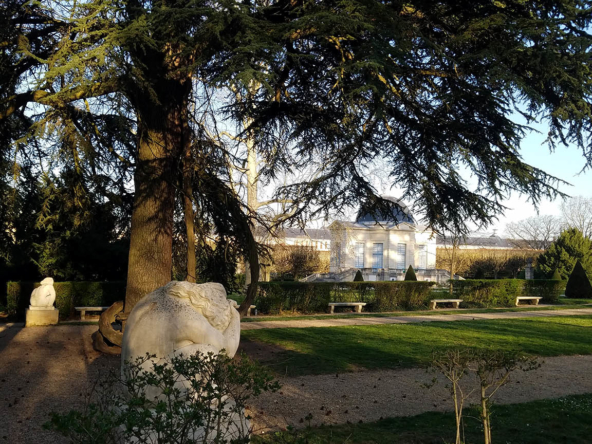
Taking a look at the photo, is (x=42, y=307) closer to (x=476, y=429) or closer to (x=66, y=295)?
(x=66, y=295)

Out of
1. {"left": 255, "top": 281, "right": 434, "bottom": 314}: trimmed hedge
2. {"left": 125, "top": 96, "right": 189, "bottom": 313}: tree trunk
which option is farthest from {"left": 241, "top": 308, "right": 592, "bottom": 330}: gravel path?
{"left": 125, "top": 96, "right": 189, "bottom": 313}: tree trunk

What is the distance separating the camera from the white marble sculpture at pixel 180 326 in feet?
11.3

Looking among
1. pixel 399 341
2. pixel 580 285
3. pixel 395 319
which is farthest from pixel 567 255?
pixel 399 341

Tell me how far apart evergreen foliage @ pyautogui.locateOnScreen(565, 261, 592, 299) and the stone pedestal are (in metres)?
23.0

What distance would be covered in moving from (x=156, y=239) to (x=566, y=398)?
573 cm

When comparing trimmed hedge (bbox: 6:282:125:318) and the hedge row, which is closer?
trimmed hedge (bbox: 6:282:125:318)

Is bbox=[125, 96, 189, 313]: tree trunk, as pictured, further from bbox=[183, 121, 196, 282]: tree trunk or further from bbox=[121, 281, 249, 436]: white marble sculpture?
bbox=[121, 281, 249, 436]: white marble sculpture

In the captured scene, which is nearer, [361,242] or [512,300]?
[512,300]

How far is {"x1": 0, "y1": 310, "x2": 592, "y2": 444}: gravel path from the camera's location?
5590 mm

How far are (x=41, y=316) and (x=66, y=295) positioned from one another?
154 centimetres

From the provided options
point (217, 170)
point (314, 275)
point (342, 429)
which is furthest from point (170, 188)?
point (314, 275)

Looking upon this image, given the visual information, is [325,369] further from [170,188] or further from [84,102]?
[84,102]

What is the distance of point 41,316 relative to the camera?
42.1 ft

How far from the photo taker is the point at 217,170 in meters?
8.65
